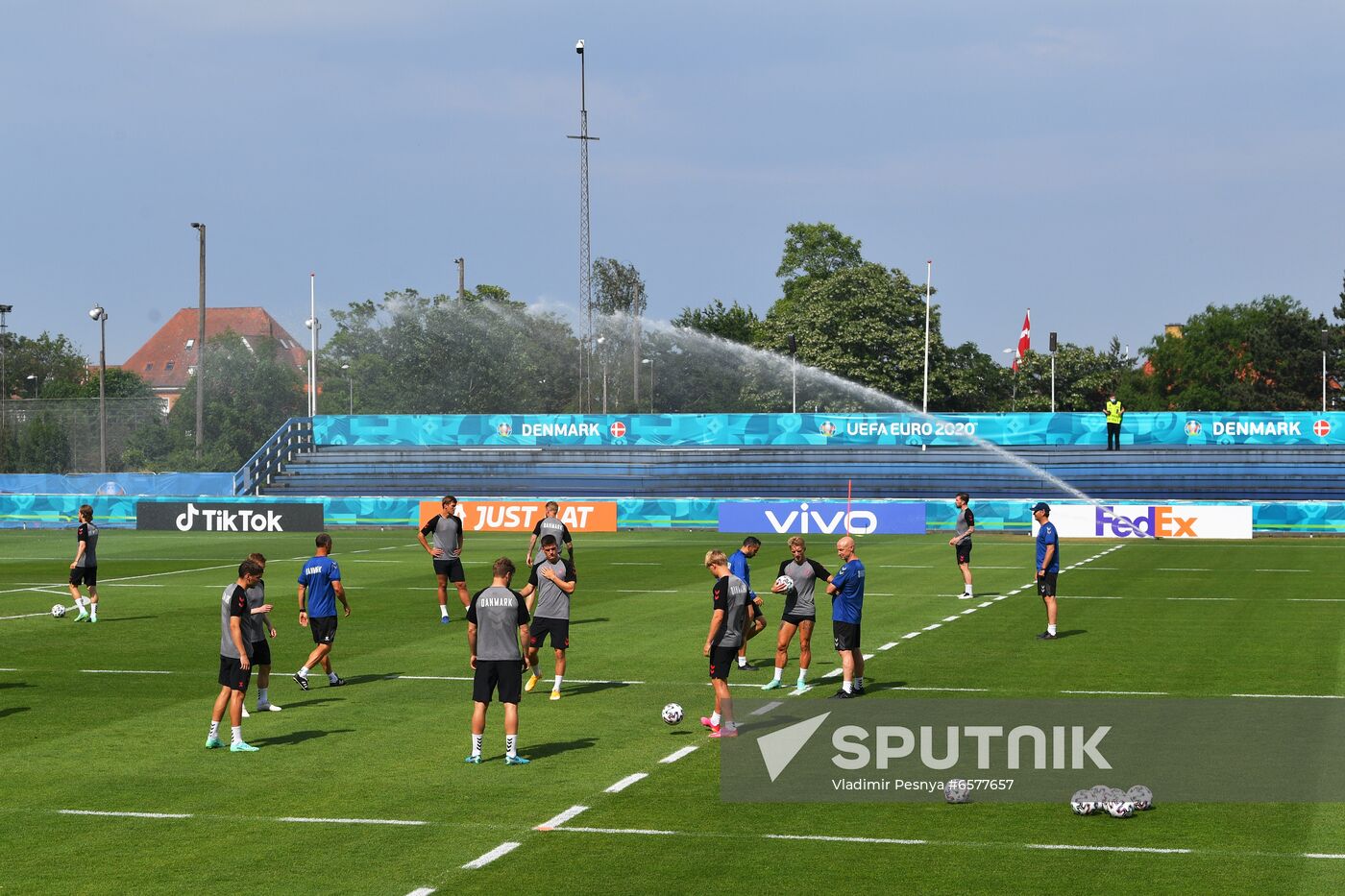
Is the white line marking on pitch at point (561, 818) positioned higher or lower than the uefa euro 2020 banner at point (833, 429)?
lower

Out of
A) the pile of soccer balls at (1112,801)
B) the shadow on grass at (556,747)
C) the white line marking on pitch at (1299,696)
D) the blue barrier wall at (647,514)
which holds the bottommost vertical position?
the white line marking on pitch at (1299,696)

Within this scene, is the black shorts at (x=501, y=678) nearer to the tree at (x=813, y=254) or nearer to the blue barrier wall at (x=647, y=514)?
the blue barrier wall at (x=647, y=514)

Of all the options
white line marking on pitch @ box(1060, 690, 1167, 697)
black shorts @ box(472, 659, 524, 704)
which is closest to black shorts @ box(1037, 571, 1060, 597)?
white line marking on pitch @ box(1060, 690, 1167, 697)

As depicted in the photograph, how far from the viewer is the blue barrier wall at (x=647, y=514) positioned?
185 ft

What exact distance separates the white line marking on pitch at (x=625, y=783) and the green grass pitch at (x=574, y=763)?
9 cm

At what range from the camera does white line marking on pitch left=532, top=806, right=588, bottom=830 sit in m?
12.8

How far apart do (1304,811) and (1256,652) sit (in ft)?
36.2

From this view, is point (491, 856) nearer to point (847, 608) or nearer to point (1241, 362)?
point (847, 608)

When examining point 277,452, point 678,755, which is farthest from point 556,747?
point 277,452

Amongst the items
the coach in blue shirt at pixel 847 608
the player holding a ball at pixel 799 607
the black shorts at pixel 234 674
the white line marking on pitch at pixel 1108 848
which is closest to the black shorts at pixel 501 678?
the black shorts at pixel 234 674

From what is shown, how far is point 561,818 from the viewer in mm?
13039

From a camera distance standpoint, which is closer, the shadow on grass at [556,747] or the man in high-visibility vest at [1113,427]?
the shadow on grass at [556,747]

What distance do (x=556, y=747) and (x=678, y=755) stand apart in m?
1.38

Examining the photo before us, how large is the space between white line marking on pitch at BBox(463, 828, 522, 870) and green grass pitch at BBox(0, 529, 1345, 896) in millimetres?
94
